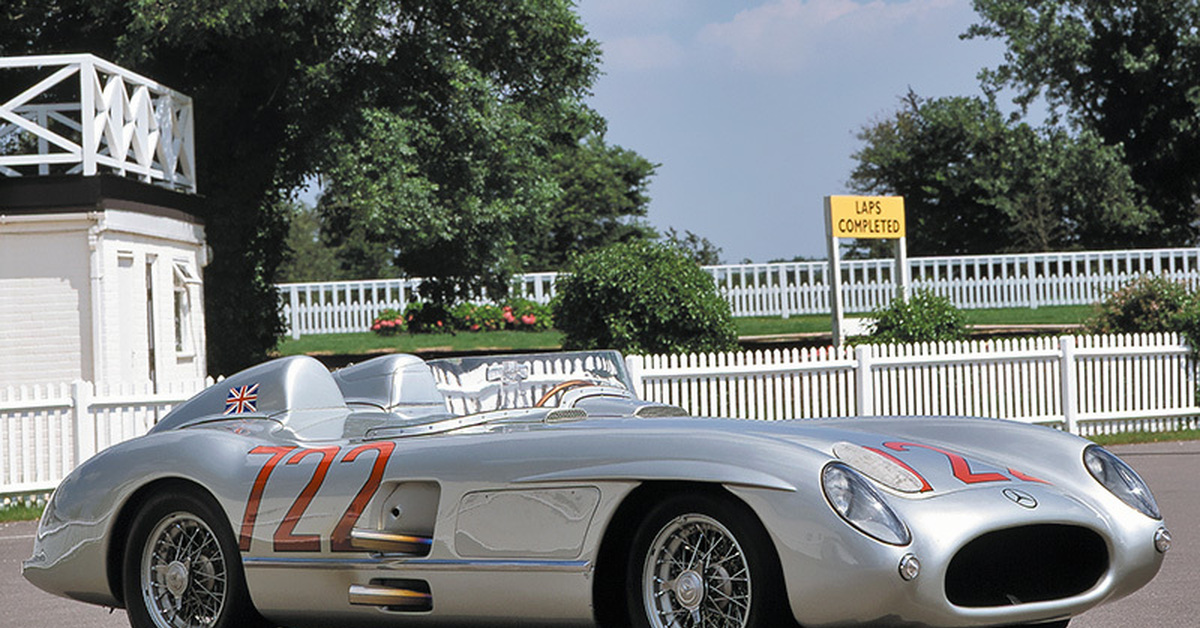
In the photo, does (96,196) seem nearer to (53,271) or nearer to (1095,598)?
(53,271)

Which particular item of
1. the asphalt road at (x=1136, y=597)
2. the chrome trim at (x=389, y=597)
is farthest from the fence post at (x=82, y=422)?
the chrome trim at (x=389, y=597)

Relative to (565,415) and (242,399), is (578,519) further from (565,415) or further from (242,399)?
(242,399)

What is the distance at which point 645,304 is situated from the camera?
19734 millimetres

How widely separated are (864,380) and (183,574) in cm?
1159

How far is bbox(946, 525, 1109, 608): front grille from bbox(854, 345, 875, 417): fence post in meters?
11.6

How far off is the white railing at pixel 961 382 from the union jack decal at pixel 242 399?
9200 millimetres

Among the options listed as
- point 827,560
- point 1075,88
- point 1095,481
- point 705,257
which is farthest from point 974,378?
point 705,257

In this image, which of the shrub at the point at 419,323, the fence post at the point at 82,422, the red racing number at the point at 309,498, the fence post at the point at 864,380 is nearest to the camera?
the red racing number at the point at 309,498

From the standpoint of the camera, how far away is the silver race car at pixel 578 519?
4336mm

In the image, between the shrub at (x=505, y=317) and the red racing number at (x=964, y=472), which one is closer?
the red racing number at (x=964, y=472)

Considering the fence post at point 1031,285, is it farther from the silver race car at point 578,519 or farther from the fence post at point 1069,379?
the silver race car at point 578,519

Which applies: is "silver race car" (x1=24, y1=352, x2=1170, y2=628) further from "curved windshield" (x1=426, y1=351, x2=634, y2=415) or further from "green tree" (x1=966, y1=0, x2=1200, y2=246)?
"green tree" (x1=966, y1=0, x2=1200, y2=246)

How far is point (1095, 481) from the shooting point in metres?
5.05

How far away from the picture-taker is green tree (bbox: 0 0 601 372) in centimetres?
2348
